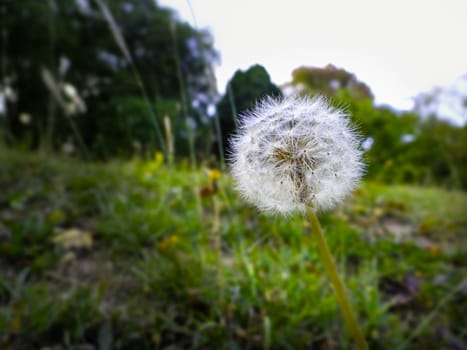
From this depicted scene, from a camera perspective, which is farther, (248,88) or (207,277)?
(207,277)

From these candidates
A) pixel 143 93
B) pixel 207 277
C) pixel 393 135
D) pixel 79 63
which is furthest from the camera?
pixel 79 63

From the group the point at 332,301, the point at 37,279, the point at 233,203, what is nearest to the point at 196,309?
the point at 332,301

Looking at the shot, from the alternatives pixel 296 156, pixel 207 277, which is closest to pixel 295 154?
pixel 296 156

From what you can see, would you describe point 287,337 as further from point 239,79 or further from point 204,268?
point 239,79

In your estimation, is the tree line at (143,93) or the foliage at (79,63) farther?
the foliage at (79,63)

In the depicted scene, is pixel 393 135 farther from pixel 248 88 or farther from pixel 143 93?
pixel 248 88

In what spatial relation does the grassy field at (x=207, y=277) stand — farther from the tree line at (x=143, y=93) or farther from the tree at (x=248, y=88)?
the tree at (x=248, y=88)

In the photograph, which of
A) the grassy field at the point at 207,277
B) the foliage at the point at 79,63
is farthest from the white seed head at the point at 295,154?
the foliage at the point at 79,63
